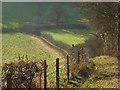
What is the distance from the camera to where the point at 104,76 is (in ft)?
38.3

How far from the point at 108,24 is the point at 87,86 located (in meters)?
5.86

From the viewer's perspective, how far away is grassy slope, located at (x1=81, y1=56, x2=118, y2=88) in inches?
420

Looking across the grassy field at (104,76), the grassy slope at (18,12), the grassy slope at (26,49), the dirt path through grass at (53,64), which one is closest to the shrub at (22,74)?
the dirt path through grass at (53,64)

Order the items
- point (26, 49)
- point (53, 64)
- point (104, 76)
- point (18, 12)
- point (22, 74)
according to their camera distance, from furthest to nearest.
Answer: point (18, 12)
point (26, 49)
point (53, 64)
point (104, 76)
point (22, 74)

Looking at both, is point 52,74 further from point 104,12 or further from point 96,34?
point 96,34

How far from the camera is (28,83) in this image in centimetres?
856

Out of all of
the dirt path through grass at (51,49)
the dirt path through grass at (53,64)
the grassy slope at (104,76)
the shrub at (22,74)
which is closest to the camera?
the shrub at (22,74)

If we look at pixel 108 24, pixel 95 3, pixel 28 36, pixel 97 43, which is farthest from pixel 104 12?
pixel 28 36

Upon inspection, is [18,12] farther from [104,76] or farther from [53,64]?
[104,76]

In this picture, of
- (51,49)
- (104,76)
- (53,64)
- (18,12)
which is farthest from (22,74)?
(18,12)

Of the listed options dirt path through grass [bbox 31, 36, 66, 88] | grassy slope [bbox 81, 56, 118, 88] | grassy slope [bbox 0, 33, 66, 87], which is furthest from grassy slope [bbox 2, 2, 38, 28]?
grassy slope [bbox 81, 56, 118, 88]

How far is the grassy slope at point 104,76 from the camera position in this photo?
35.0ft

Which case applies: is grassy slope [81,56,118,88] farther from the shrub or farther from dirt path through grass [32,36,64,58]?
dirt path through grass [32,36,64,58]

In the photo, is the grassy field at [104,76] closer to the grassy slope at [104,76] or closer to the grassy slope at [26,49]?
the grassy slope at [104,76]
